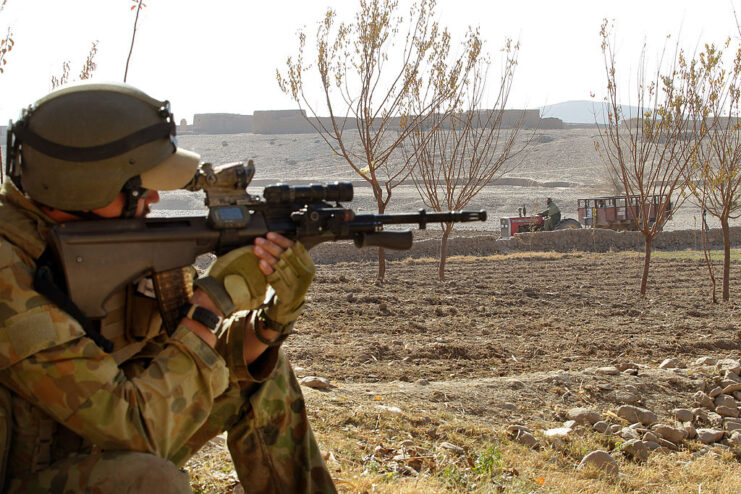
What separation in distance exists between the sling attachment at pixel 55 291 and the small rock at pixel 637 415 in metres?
3.83

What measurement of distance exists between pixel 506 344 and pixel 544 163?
146ft

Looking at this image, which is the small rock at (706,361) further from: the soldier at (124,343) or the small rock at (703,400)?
the soldier at (124,343)

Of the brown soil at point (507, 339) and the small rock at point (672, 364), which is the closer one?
the brown soil at point (507, 339)

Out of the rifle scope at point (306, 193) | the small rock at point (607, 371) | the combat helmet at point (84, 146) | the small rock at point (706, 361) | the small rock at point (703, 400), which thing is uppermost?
the combat helmet at point (84, 146)

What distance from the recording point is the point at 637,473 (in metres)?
3.89

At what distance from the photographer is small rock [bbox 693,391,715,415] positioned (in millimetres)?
5340

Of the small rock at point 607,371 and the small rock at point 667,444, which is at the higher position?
the small rock at point 607,371

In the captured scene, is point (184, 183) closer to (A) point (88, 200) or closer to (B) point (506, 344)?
(A) point (88, 200)

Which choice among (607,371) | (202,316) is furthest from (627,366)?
(202,316)

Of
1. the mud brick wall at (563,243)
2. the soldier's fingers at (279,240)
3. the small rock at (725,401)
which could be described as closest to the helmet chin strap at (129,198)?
the soldier's fingers at (279,240)

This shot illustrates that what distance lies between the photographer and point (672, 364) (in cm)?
640

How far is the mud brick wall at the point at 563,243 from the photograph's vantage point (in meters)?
18.1

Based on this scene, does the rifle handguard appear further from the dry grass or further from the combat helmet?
the dry grass

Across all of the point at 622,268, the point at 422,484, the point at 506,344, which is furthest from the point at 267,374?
the point at 622,268
